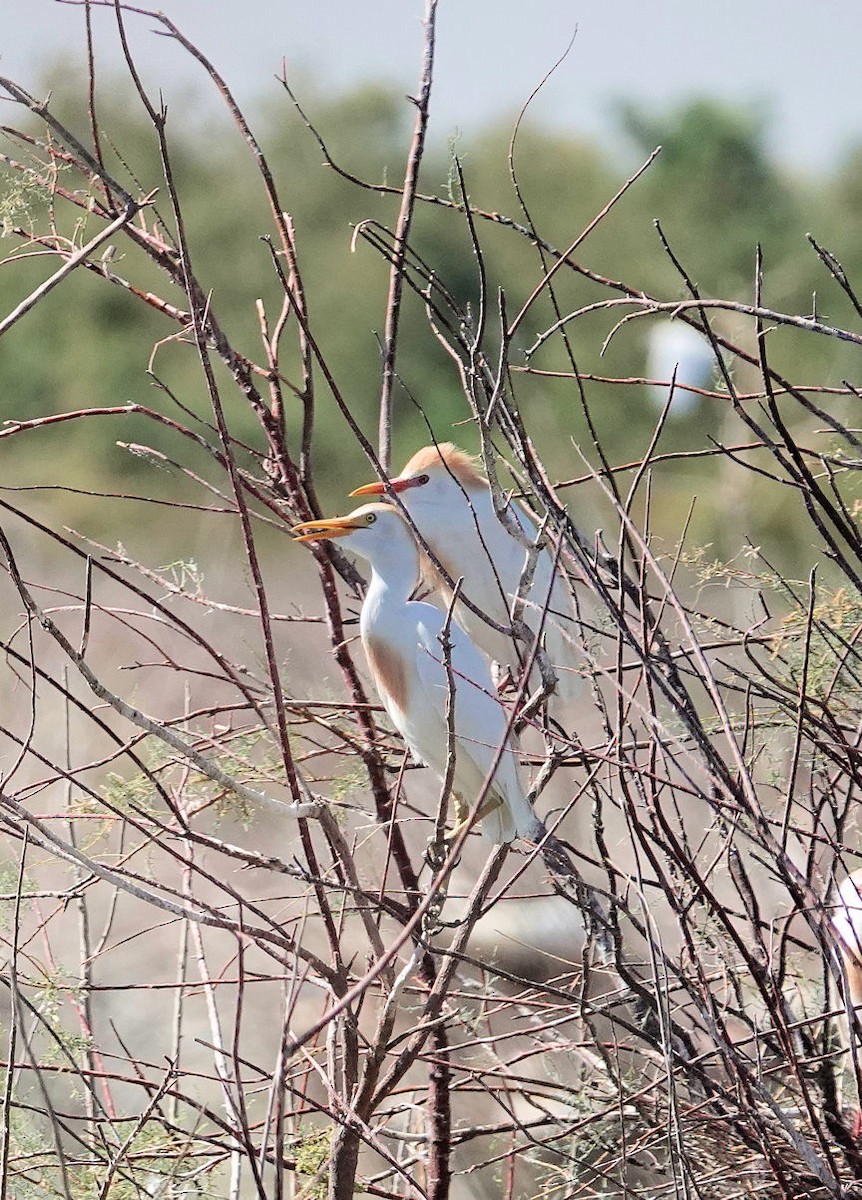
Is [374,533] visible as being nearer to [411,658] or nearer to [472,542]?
[411,658]

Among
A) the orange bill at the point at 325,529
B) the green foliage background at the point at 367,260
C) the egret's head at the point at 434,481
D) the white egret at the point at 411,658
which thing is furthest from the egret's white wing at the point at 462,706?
the green foliage background at the point at 367,260

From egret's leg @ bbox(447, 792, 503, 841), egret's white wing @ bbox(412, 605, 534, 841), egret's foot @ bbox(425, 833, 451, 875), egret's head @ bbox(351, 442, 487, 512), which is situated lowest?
egret's foot @ bbox(425, 833, 451, 875)

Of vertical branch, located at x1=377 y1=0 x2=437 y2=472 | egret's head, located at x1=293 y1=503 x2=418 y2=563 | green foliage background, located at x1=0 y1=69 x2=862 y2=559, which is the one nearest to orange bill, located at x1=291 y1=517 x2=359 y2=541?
egret's head, located at x1=293 y1=503 x2=418 y2=563

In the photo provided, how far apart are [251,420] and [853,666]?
812 centimetres

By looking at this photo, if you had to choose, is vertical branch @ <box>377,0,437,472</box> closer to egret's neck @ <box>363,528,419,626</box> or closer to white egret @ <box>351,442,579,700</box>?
egret's neck @ <box>363,528,419,626</box>

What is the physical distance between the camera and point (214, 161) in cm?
1409

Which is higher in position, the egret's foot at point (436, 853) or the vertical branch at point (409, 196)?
the vertical branch at point (409, 196)

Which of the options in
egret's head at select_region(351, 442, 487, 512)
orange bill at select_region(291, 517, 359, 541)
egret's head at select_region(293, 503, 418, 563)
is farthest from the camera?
egret's head at select_region(351, 442, 487, 512)

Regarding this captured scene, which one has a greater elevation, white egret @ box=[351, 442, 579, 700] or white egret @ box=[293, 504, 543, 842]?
white egret @ box=[351, 442, 579, 700]

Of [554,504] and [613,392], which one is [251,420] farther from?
[554,504]

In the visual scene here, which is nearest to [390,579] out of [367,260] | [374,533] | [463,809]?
[374,533]

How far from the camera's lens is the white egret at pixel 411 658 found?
1.28m

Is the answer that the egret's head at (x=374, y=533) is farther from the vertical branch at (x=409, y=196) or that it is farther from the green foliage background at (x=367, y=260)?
the green foliage background at (x=367, y=260)

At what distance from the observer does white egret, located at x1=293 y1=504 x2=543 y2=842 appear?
1284 millimetres
